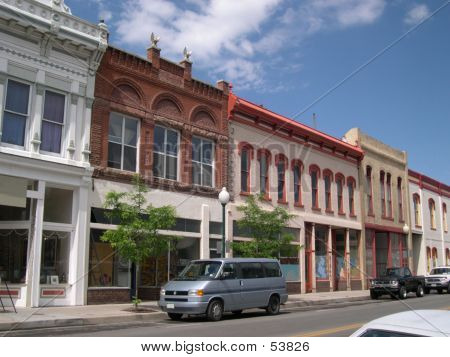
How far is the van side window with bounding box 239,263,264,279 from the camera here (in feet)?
58.0

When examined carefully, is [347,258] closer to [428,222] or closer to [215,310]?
[428,222]

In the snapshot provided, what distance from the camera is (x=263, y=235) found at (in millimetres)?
23719

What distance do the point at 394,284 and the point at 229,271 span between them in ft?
45.8

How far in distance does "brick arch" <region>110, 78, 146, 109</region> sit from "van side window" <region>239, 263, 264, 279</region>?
8681 mm

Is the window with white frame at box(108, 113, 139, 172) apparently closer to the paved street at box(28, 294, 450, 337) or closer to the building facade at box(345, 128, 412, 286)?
the paved street at box(28, 294, 450, 337)

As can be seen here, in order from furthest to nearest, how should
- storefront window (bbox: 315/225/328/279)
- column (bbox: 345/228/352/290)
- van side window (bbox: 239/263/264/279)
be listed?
column (bbox: 345/228/352/290) → storefront window (bbox: 315/225/328/279) → van side window (bbox: 239/263/264/279)

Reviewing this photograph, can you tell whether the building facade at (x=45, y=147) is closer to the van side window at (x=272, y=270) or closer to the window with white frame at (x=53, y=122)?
the window with white frame at (x=53, y=122)

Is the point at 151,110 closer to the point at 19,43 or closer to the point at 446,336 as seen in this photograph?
the point at 19,43

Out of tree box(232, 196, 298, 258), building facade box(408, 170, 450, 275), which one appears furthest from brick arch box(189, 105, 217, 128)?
building facade box(408, 170, 450, 275)

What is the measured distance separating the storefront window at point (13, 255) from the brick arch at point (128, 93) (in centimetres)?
661

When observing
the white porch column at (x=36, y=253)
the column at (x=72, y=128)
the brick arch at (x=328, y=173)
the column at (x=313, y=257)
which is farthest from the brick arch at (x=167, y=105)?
the brick arch at (x=328, y=173)

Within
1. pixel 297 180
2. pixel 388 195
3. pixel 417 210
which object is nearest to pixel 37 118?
pixel 297 180

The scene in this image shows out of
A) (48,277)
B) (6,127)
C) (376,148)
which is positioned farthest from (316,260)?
(6,127)

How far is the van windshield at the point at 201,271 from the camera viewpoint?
16.6m
